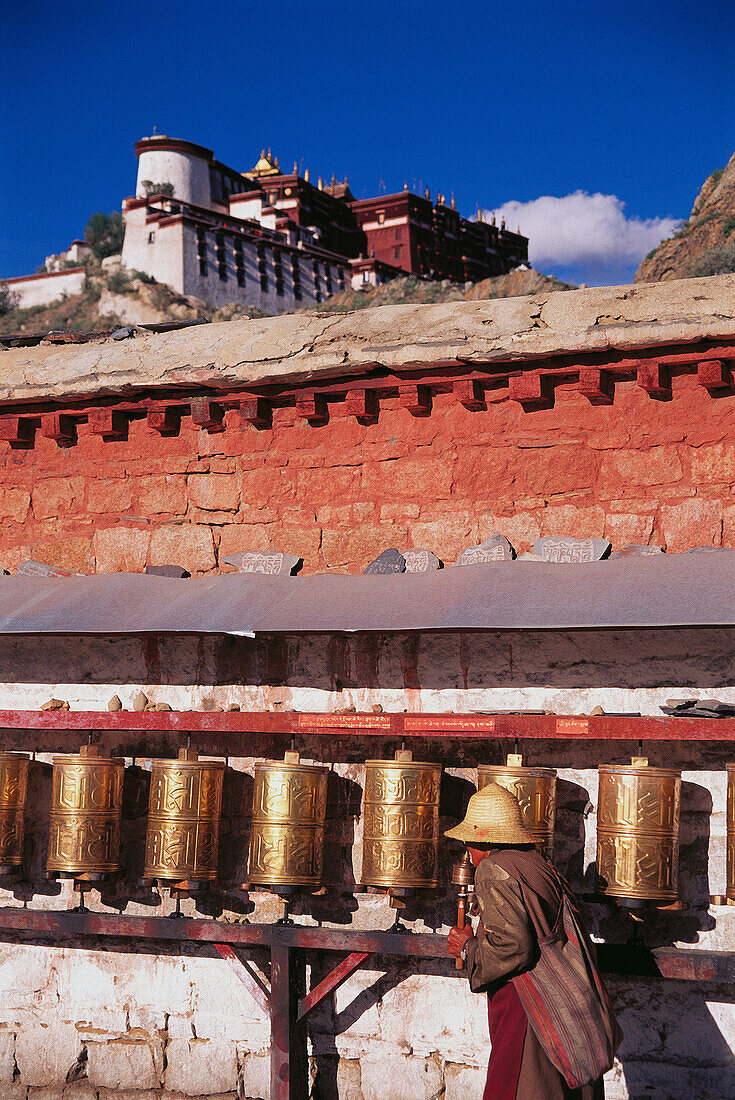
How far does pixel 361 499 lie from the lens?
513 centimetres

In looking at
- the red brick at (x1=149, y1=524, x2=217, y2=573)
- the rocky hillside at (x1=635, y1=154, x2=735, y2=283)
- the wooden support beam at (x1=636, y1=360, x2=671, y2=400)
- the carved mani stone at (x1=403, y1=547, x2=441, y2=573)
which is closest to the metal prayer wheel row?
the carved mani stone at (x1=403, y1=547, x2=441, y2=573)

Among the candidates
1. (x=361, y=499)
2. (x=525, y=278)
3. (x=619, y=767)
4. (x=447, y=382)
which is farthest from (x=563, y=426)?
(x=525, y=278)

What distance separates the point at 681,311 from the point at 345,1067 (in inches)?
146

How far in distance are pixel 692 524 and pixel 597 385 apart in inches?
29.6

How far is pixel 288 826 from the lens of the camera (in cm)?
448

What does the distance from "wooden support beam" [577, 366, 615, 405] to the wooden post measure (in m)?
2.78

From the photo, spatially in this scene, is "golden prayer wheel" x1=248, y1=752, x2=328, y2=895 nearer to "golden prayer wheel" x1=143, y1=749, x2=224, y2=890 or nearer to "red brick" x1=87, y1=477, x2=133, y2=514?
"golden prayer wheel" x1=143, y1=749, x2=224, y2=890

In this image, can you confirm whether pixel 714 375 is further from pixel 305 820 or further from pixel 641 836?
pixel 305 820

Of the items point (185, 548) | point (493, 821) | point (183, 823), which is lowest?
point (183, 823)

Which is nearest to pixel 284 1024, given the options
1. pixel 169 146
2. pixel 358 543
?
pixel 358 543

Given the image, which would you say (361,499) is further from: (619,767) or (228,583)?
(619,767)

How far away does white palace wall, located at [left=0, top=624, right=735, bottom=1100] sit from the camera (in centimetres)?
433

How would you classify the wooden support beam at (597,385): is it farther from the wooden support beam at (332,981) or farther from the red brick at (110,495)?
the wooden support beam at (332,981)

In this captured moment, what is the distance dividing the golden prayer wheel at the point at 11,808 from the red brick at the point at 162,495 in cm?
139
